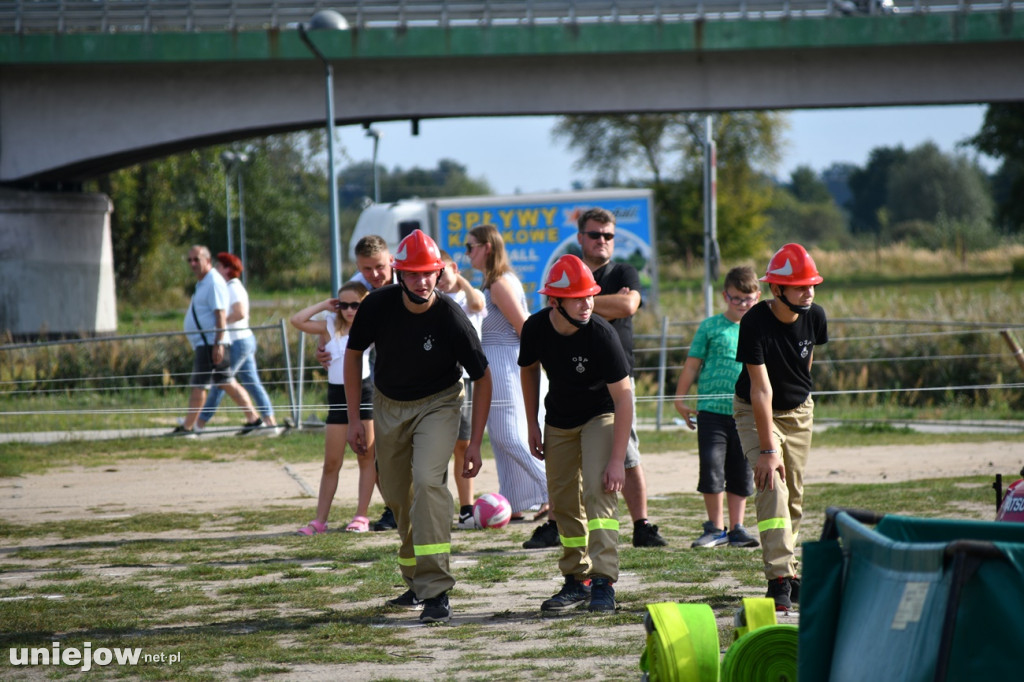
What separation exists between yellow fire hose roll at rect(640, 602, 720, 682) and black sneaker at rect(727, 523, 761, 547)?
12.3ft

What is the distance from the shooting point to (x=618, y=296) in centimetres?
755

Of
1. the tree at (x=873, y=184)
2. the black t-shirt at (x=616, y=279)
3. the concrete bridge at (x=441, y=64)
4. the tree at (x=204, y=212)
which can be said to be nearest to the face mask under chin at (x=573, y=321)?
the black t-shirt at (x=616, y=279)

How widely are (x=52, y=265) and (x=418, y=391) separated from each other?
2181 cm

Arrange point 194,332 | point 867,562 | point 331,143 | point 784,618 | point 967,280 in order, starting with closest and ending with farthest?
point 867,562 < point 784,618 < point 194,332 < point 331,143 < point 967,280

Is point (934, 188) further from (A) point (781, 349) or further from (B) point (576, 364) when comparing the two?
(B) point (576, 364)

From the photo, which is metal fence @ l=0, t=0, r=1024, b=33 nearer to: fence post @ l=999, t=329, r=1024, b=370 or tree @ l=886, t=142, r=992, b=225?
fence post @ l=999, t=329, r=1024, b=370

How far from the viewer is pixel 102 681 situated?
5023 mm

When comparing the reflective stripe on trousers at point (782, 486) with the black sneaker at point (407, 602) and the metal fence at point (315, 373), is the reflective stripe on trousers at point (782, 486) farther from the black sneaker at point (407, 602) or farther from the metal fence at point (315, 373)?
the metal fence at point (315, 373)

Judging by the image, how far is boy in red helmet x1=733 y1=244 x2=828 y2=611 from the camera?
603 cm

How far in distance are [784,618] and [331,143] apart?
1626cm

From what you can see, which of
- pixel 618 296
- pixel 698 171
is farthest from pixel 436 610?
pixel 698 171

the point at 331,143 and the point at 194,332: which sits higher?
the point at 331,143

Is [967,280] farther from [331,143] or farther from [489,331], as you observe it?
[489,331]

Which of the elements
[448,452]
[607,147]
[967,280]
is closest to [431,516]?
[448,452]
